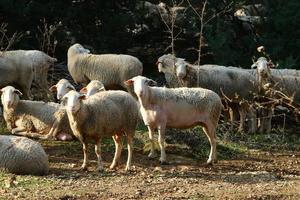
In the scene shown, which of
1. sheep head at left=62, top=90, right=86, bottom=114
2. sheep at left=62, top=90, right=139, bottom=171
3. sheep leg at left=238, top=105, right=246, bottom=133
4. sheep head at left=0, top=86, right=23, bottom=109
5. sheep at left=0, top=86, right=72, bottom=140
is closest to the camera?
sheep head at left=62, top=90, right=86, bottom=114

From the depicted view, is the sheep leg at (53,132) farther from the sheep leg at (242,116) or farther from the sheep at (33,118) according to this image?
the sheep leg at (242,116)

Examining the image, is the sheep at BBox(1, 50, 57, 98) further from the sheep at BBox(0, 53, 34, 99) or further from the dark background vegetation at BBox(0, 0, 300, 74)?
the dark background vegetation at BBox(0, 0, 300, 74)

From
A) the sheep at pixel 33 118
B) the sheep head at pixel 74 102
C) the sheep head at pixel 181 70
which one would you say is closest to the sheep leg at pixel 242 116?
the sheep head at pixel 181 70

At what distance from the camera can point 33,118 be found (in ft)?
47.0

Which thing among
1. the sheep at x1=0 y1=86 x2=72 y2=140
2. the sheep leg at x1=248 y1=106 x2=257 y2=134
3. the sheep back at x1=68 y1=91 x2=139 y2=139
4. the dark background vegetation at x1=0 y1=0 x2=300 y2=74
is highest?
the dark background vegetation at x1=0 y1=0 x2=300 y2=74

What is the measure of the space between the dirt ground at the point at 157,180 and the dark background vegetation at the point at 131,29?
6601 millimetres

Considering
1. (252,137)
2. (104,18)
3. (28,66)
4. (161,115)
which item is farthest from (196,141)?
(104,18)

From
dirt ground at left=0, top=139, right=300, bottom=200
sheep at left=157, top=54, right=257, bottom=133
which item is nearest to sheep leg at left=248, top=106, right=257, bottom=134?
sheep at left=157, top=54, right=257, bottom=133

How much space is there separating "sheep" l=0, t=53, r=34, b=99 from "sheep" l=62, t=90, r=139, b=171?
497 centimetres

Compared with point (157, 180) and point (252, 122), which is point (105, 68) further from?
point (157, 180)

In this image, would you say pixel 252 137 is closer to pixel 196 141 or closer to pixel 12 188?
pixel 196 141

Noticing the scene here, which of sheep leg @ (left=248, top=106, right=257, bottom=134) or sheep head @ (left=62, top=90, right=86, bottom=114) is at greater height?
sheep head @ (left=62, top=90, right=86, bottom=114)

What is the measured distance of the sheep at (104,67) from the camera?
55.8ft

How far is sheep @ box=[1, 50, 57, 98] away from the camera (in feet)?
54.2
